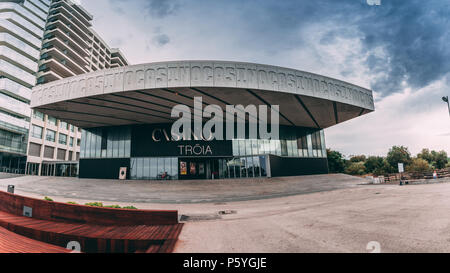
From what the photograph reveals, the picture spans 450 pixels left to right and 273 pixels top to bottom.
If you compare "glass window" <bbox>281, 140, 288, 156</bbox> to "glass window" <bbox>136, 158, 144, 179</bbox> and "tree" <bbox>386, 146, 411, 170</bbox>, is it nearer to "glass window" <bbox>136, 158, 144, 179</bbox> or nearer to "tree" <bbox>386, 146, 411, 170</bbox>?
"glass window" <bbox>136, 158, 144, 179</bbox>

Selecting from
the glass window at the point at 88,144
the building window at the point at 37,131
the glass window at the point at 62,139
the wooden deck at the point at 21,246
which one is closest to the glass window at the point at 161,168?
the glass window at the point at 88,144

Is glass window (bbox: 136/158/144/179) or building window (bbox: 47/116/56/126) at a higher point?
building window (bbox: 47/116/56/126)

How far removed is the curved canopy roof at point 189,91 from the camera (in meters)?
16.1

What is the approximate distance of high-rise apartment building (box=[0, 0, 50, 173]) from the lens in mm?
35125

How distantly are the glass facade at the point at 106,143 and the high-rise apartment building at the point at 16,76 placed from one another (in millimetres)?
20464

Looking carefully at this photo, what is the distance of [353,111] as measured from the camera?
2281 centimetres

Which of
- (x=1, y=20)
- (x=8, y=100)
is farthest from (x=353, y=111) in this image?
(x=1, y=20)

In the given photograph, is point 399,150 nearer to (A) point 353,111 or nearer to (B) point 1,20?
(A) point 353,111

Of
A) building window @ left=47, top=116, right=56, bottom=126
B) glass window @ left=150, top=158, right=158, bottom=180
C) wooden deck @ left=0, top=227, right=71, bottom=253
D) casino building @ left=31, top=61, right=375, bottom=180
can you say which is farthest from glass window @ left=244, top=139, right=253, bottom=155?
building window @ left=47, top=116, right=56, bottom=126

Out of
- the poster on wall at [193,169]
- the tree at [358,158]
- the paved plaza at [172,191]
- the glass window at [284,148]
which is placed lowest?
the paved plaza at [172,191]

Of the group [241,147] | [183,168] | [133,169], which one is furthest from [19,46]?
[241,147]

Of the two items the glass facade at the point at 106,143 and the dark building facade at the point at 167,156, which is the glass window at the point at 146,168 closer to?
the dark building facade at the point at 167,156

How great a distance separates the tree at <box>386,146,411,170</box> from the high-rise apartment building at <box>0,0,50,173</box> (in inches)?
3312
